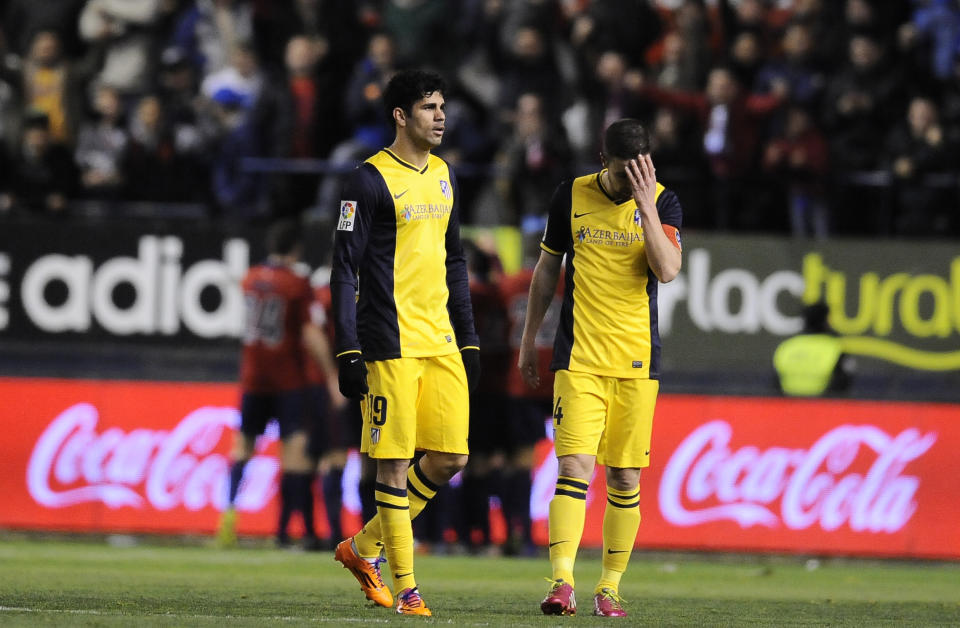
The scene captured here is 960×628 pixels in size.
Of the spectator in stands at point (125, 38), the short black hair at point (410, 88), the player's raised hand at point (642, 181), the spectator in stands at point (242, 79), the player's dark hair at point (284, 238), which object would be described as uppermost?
the spectator in stands at point (125, 38)

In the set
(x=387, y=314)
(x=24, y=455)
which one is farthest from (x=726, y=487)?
(x=387, y=314)

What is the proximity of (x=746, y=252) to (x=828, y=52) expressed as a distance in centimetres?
280

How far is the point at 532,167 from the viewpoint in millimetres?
16266

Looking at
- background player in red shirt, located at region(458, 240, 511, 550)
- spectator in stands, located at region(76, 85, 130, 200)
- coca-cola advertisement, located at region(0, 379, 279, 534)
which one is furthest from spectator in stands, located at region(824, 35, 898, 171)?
spectator in stands, located at region(76, 85, 130, 200)

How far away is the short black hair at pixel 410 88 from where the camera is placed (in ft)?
25.1

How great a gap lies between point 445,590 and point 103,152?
9.05m

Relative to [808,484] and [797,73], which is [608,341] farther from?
[797,73]

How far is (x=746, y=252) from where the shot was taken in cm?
1639

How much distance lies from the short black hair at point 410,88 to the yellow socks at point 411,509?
1.74 meters

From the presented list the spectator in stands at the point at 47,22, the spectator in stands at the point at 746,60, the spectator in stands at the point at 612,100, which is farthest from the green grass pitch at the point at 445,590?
the spectator in stands at the point at 47,22

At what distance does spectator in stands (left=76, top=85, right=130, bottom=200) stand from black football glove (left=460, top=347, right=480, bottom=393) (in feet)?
32.3

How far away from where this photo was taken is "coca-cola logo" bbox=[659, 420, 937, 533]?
13.8 m

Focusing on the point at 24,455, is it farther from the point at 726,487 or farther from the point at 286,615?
the point at 286,615

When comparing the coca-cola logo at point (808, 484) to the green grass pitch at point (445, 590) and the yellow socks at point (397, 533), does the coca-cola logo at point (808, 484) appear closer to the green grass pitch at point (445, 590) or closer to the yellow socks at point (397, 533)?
the green grass pitch at point (445, 590)
